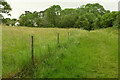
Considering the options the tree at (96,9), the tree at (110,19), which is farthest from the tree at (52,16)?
the tree at (110,19)

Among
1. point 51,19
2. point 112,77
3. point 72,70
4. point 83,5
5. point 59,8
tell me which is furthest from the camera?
point 83,5

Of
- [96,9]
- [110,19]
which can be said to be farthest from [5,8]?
[96,9]

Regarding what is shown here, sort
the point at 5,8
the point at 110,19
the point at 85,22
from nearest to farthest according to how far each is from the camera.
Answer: the point at 5,8 < the point at 110,19 < the point at 85,22

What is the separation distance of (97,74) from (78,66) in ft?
2.87

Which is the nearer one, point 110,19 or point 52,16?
point 110,19

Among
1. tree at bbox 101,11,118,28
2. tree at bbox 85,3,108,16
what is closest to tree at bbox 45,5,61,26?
tree at bbox 85,3,108,16

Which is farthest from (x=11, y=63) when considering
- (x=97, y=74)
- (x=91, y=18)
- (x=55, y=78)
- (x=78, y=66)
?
(x=91, y=18)

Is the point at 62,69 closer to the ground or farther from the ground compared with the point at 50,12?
closer to the ground

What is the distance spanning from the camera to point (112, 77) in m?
4.16

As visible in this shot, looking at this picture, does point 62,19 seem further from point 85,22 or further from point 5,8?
point 5,8

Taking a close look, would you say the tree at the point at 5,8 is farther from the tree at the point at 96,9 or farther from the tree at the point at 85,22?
the tree at the point at 96,9

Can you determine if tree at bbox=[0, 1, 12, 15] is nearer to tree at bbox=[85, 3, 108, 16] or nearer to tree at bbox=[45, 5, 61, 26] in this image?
tree at bbox=[45, 5, 61, 26]

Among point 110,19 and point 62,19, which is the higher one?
point 62,19

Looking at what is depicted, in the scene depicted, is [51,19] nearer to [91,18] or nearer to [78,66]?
[91,18]
